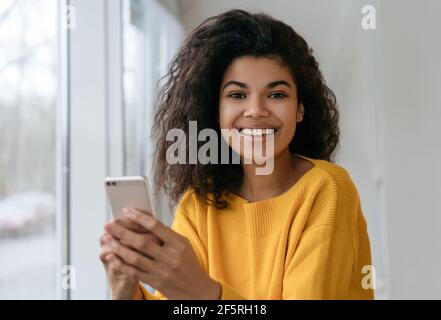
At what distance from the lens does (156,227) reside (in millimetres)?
661

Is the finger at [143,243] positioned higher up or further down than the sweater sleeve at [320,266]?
higher up

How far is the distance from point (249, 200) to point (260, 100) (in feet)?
0.56

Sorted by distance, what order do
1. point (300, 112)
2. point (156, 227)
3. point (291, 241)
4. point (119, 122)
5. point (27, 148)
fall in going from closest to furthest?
point (156, 227) → point (291, 241) → point (300, 112) → point (27, 148) → point (119, 122)

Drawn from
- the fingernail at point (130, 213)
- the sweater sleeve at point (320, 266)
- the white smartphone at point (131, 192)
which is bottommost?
the sweater sleeve at point (320, 266)

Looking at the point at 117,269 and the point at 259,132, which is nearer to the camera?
the point at 117,269

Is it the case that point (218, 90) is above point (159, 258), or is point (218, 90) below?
above

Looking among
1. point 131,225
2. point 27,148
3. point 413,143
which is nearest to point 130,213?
point 131,225

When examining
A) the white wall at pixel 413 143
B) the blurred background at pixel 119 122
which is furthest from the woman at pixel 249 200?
the white wall at pixel 413 143

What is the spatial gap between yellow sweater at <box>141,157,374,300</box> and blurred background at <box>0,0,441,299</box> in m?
0.44

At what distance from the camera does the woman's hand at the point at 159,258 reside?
0.66 m

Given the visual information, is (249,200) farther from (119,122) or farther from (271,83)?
(119,122)

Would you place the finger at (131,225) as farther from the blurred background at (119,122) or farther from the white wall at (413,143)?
the white wall at (413,143)
